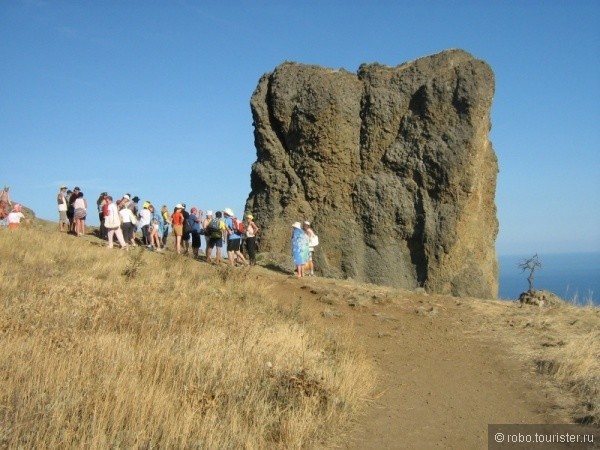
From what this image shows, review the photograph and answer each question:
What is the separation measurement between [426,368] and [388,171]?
42.3 ft

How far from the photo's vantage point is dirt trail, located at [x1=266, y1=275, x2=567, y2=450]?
23.4ft

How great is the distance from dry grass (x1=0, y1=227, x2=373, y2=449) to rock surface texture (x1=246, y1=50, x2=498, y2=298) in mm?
9903

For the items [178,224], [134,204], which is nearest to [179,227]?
[178,224]

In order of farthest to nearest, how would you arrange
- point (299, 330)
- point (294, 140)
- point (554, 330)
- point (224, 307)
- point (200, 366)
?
point (294, 140), point (554, 330), point (224, 307), point (299, 330), point (200, 366)

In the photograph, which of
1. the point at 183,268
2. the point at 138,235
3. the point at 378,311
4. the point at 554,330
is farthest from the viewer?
the point at 138,235

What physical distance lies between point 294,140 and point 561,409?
54.3 feet

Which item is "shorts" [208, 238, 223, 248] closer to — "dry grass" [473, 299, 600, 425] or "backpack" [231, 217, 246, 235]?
"backpack" [231, 217, 246, 235]

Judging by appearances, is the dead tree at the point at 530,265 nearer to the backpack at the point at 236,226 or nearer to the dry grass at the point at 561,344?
the dry grass at the point at 561,344

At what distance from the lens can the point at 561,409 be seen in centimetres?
787

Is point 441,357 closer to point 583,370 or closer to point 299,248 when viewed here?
point 583,370

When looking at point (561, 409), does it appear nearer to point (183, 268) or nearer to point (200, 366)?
point (200, 366)

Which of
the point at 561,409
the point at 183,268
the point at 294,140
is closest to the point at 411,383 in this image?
the point at 561,409

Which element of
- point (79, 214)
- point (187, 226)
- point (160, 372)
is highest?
point (79, 214)

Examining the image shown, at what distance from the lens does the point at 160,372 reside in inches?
279
